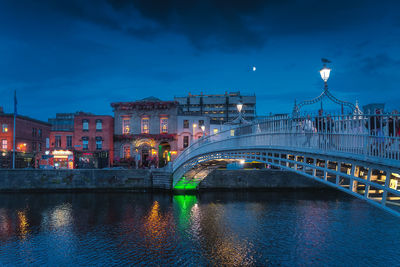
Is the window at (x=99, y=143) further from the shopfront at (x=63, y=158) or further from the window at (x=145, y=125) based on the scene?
the window at (x=145, y=125)

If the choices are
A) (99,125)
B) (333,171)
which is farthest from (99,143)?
(333,171)

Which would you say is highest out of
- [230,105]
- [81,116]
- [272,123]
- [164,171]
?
[230,105]

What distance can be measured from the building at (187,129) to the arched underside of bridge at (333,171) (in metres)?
15.6

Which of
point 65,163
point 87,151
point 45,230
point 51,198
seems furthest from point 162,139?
point 45,230

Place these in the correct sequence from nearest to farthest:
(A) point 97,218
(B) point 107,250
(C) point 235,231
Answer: (B) point 107,250, (C) point 235,231, (A) point 97,218

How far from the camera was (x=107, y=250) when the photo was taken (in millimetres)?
17016

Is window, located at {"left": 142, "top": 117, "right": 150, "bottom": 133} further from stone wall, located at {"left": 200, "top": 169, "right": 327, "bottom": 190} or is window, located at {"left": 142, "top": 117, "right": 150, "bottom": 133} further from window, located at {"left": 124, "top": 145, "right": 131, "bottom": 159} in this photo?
stone wall, located at {"left": 200, "top": 169, "right": 327, "bottom": 190}

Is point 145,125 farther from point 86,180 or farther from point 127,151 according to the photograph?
point 86,180

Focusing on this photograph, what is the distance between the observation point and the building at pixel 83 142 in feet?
160

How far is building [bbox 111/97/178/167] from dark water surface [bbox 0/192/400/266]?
1952cm

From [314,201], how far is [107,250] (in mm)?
20293

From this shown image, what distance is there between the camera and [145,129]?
5150 cm

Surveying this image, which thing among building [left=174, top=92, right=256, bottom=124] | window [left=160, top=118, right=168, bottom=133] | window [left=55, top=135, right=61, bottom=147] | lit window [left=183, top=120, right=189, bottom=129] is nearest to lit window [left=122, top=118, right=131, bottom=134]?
window [left=160, top=118, right=168, bottom=133]

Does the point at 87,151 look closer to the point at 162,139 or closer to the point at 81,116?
the point at 81,116
